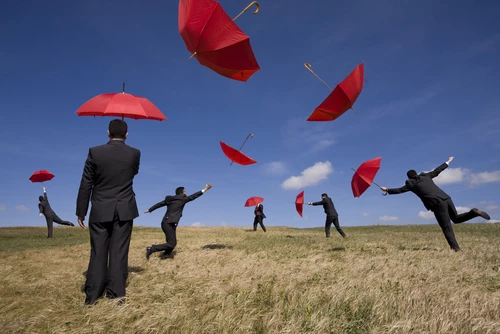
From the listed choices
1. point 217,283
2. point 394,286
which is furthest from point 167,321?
point 394,286

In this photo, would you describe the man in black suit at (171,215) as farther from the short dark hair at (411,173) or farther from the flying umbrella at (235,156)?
the short dark hair at (411,173)

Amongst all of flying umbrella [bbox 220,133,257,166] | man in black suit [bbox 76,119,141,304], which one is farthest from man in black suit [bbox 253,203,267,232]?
man in black suit [bbox 76,119,141,304]

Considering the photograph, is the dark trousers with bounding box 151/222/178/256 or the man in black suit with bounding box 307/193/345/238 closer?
the dark trousers with bounding box 151/222/178/256

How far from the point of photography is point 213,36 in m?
7.27

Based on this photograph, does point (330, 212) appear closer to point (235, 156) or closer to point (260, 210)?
point (235, 156)

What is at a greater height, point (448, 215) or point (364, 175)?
point (364, 175)

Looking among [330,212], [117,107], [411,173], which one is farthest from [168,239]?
[330,212]

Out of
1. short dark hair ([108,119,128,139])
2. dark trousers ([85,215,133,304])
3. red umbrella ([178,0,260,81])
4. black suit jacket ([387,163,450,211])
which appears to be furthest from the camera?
black suit jacket ([387,163,450,211])

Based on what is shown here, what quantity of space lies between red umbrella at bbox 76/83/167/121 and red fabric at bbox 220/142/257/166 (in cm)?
628

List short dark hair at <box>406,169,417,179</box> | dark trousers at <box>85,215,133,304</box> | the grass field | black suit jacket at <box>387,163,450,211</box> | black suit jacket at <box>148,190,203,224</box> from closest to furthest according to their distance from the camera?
the grass field, dark trousers at <box>85,215,133,304</box>, black suit jacket at <box>387,163,450,211</box>, short dark hair at <box>406,169,417,179</box>, black suit jacket at <box>148,190,203,224</box>

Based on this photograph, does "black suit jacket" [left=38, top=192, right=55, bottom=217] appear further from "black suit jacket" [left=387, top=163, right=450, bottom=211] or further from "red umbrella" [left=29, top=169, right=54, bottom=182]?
"black suit jacket" [left=387, top=163, right=450, bottom=211]

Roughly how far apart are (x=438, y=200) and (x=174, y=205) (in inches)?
354

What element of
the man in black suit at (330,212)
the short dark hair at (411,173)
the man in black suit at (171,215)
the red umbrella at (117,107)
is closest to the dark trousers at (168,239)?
the man in black suit at (171,215)

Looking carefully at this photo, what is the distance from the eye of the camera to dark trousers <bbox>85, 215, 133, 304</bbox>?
5.22m
